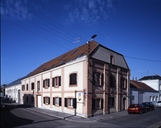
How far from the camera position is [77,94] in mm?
21078

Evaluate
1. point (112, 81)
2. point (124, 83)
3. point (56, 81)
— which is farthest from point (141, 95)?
point (56, 81)

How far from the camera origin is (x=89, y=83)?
20.1m

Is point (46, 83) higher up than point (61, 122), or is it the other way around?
point (46, 83)

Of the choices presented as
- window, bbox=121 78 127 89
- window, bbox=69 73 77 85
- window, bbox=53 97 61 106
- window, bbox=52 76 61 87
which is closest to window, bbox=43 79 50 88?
window, bbox=52 76 61 87

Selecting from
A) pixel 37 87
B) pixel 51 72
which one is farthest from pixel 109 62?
pixel 37 87

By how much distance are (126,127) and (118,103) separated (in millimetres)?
11326

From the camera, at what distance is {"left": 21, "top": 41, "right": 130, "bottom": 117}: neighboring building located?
20.3 m

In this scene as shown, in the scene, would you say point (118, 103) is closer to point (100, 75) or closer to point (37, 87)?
point (100, 75)

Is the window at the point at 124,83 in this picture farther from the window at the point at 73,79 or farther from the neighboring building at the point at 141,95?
the window at the point at 73,79

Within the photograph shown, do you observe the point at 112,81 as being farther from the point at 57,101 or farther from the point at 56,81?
the point at 57,101

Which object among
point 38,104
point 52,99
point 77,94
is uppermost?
point 77,94

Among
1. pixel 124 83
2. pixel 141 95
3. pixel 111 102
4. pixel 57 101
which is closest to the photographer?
pixel 111 102

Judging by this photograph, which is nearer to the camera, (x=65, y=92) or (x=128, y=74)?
(x=65, y=92)

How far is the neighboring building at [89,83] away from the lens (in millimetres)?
20312
